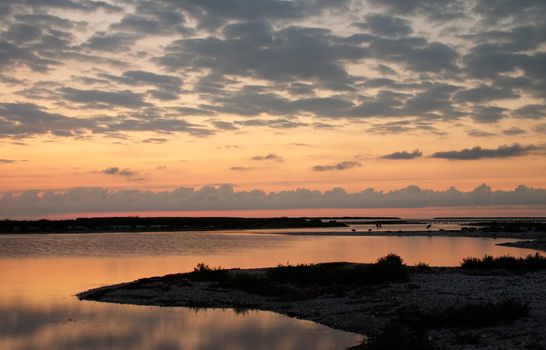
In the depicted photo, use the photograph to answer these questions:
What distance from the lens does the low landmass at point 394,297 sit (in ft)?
59.5

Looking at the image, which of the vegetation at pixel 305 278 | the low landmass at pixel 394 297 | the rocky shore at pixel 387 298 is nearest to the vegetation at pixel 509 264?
the low landmass at pixel 394 297

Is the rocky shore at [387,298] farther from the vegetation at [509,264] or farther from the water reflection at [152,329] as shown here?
the vegetation at [509,264]

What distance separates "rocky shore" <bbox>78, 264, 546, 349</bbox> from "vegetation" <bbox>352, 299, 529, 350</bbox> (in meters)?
0.21

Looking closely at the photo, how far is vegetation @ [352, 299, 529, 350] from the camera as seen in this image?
57.7ft

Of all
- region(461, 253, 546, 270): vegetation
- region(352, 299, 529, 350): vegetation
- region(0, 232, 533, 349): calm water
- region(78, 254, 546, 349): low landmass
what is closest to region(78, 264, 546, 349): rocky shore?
region(78, 254, 546, 349): low landmass

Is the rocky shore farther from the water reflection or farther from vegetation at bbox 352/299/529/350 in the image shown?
the water reflection

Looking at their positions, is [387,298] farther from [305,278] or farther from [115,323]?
[115,323]

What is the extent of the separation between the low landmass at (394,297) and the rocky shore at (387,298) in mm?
37

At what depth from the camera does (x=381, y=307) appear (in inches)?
953

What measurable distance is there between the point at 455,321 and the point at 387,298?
5.89m

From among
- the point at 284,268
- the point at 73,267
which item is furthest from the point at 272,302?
the point at 73,267

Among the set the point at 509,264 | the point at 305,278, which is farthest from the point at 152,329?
the point at 509,264

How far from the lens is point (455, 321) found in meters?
20.0

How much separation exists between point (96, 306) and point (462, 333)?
57.2 feet
